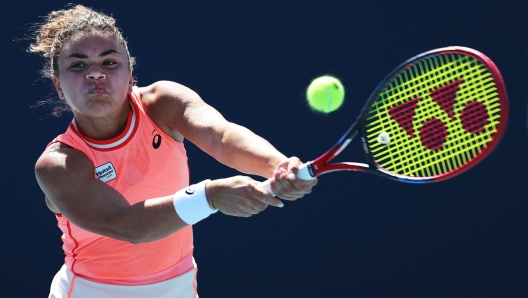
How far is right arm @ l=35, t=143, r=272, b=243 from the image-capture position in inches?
85.2

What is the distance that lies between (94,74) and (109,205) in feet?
1.69

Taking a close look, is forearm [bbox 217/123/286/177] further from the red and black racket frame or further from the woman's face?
the woman's face

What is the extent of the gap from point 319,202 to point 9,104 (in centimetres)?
205

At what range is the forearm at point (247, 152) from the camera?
2.32 meters

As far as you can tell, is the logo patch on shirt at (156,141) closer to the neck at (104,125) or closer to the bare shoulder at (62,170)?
the neck at (104,125)

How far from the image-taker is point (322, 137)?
432 cm

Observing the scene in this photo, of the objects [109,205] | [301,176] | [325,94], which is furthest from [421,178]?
[325,94]

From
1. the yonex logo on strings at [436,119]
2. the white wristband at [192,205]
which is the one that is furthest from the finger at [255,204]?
the yonex logo on strings at [436,119]

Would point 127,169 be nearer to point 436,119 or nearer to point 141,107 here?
point 141,107

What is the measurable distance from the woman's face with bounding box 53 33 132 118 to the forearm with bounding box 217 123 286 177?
0.43 meters

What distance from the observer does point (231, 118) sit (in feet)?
14.4

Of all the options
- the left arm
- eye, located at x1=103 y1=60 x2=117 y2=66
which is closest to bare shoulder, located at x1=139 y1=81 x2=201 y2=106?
the left arm

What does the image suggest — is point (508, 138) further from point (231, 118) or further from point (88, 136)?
point (88, 136)

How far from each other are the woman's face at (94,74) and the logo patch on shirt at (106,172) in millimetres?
187
